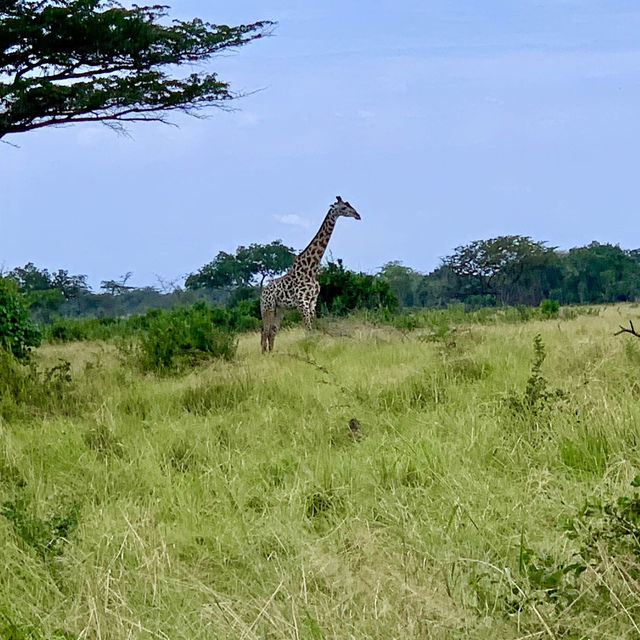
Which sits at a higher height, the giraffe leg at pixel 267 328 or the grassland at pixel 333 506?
the giraffe leg at pixel 267 328

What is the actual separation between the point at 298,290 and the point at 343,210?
1.63 meters

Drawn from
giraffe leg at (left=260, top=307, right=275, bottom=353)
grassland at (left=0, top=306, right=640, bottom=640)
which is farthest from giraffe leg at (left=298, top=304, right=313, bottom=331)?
grassland at (left=0, top=306, right=640, bottom=640)

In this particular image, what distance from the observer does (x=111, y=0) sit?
12219 mm

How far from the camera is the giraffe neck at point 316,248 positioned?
11383 mm

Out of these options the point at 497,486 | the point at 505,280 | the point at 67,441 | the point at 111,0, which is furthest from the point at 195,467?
the point at 505,280

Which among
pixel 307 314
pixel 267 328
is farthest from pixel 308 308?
pixel 267 328

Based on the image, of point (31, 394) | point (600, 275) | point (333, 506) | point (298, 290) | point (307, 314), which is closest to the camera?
point (333, 506)

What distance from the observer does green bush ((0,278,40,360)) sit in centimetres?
842

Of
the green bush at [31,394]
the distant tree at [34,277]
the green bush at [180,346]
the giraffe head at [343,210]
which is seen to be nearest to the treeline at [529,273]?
the distant tree at [34,277]

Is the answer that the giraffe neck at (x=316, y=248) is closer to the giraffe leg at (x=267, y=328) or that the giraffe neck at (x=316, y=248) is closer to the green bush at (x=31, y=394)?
the giraffe leg at (x=267, y=328)

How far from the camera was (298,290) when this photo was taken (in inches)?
434

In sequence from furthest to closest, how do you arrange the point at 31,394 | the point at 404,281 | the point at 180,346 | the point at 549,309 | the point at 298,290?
1. the point at 404,281
2. the point at 549,309
3. the point at 298,290
4. the point at 180,346
5. the point at 31,394

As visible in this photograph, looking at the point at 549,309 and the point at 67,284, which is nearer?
the point at 549,309

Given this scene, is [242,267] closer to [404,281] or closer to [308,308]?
[404,281]
